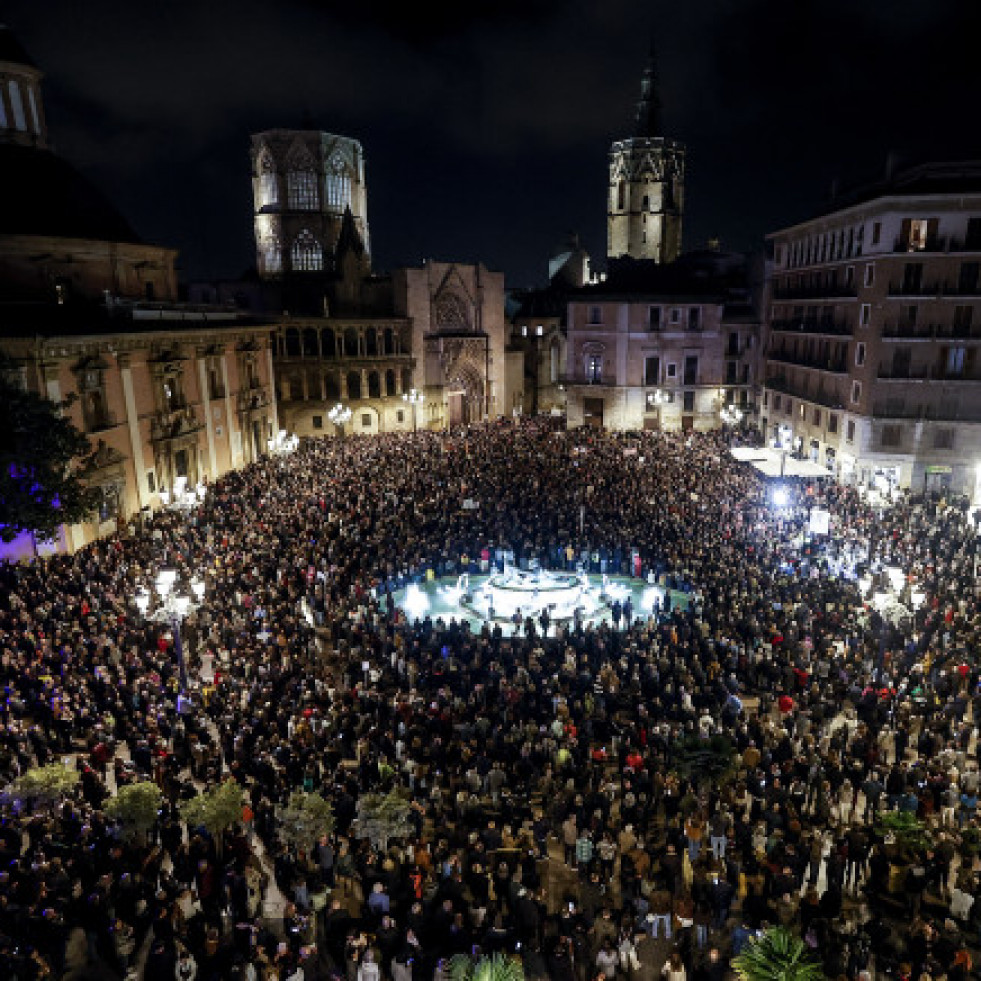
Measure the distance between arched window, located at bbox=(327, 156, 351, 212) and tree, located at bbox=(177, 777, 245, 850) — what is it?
51.4 metres

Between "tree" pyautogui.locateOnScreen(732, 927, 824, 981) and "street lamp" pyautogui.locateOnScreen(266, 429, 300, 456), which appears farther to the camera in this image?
"street lamp" pyautogui.locateOnScreen(266, 429, 300, 456)

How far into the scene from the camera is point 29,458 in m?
16.9

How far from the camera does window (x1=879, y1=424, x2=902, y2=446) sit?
30984 millimetres

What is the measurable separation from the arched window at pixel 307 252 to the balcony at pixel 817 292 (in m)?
33.3

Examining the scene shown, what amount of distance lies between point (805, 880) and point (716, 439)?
2994 centimetres

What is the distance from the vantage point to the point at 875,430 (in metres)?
31.3

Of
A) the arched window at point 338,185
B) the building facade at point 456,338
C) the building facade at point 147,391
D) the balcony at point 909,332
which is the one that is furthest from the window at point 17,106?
the balcony at point 909,332

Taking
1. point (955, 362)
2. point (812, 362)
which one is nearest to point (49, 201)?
point (812, 362)

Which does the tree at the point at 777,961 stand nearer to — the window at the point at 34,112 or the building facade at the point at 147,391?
the building facade at the point at 147,391

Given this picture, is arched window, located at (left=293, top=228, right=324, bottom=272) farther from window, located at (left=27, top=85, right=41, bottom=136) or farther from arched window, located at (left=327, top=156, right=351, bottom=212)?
window, located at (left=27, top=85, right=41, bottom=136)

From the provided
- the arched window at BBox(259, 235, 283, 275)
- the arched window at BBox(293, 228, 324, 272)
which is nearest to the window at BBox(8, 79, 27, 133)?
the arched window at BBox(259, 235, 283, 275)

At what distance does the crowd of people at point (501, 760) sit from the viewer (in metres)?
8.77

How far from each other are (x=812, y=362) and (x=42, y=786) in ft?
123

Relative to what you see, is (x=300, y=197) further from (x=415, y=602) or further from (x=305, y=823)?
(x=305, y=823)
